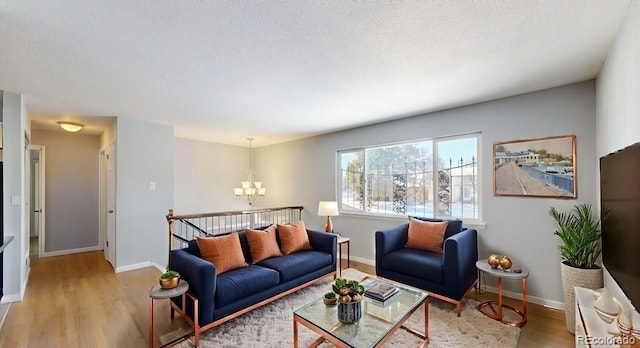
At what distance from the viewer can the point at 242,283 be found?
2.49 meters

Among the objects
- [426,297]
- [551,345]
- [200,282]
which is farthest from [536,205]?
[200,282]

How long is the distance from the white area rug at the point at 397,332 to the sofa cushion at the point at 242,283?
10.8 inches

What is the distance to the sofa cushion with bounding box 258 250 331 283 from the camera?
2911mm

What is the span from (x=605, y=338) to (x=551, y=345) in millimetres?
1100

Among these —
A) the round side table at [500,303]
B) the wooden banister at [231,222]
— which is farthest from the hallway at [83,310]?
the round side table at [500,303]

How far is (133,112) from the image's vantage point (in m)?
3.82

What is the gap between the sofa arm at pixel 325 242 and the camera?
352 centimetres

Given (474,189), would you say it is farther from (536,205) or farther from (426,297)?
(426,297)

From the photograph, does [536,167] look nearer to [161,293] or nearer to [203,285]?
[203,285]

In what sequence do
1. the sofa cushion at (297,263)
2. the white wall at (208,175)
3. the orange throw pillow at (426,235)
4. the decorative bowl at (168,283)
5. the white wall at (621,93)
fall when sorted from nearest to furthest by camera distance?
the white wall at (621,93) < the decorative bowl at (168,283) < the sofa cushion at (297,263) < the orange throw pillow at (426,235) < the white wall at (208,175)

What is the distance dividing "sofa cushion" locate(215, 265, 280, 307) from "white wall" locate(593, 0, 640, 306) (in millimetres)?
2744

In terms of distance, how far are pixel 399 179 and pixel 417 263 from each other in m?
1.64

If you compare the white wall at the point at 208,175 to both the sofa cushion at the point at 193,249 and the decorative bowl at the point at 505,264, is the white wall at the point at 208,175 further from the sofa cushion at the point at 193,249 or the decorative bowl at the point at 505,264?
the decorative bowl at the point at 505,264

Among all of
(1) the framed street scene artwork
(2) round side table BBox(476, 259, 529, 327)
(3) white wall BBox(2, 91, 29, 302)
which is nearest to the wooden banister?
(3) white wall BBox(2, 91, 29, 302)
